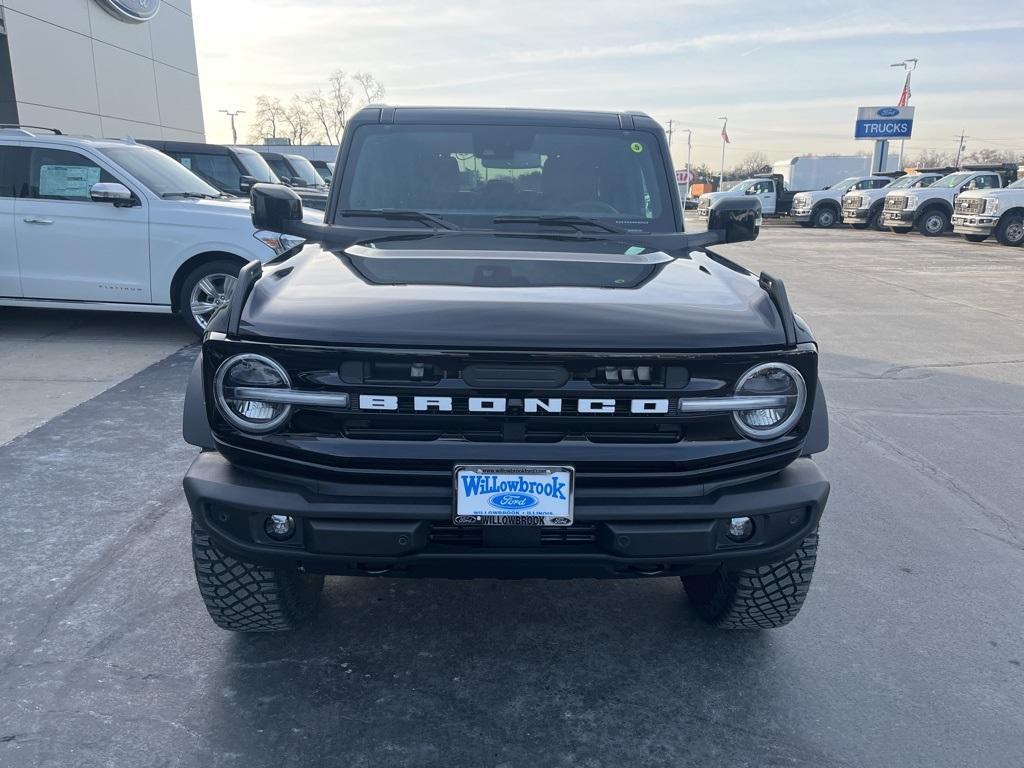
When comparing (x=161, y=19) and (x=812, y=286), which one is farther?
(x=161, y=19)

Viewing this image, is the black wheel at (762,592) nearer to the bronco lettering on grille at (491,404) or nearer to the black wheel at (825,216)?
the bronco lettering on grille at (491,404)

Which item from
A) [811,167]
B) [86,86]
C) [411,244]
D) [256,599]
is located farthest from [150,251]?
[811,167]

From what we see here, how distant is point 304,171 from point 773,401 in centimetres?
1649

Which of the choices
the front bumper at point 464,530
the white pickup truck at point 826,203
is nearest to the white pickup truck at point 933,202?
the white pickup truck at point 826,203

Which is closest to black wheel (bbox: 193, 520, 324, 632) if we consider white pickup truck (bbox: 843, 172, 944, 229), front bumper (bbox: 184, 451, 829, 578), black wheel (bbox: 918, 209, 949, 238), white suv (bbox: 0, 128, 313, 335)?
front bumper (bbox: 184, 451, 829, 578)

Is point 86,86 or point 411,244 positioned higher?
point 86,86

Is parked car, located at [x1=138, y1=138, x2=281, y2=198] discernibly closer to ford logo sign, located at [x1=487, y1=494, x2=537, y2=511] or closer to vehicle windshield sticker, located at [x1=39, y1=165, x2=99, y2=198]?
vehicle windshield sticker, located at [x1=39, y1=165, x2=99, y2=198]

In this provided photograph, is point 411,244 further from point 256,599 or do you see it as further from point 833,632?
point 833,632

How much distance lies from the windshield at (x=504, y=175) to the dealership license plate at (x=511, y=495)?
172cm

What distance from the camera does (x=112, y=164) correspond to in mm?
7371

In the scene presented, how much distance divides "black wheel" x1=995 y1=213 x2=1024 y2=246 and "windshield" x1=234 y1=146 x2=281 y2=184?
16.7 m

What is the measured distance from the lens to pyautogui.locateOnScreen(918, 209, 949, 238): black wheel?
2364cm

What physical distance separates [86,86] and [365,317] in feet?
76.7

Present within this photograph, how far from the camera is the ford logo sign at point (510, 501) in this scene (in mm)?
2244
